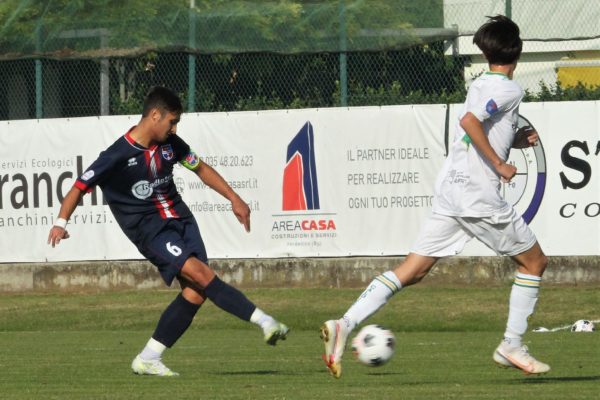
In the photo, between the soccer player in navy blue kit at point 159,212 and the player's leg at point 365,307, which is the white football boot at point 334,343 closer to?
the player's leg at point 365,307

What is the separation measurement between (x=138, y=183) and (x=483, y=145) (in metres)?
2.83

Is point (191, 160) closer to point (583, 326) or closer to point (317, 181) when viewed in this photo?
point (583, 326)

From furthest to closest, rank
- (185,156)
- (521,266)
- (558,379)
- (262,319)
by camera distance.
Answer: (185,156), (262,319), (558,379), (521,266)

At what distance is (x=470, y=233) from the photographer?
878 cm

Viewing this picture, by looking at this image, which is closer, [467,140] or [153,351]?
[467,140]

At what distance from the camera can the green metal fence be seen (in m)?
18.7

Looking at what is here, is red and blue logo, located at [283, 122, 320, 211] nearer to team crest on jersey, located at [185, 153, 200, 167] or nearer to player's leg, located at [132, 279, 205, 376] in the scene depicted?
team crest on jersey, located at [185, 153, 200, 167]

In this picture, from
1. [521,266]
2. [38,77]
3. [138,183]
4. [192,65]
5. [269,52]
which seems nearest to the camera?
[521,266]

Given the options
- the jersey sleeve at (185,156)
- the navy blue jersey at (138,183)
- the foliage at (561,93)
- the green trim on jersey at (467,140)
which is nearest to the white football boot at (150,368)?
the navy blue jersey at (138,183)

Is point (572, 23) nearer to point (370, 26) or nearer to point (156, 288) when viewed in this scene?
point (370, 26)

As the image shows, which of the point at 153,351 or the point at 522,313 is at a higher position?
the point at 522,313

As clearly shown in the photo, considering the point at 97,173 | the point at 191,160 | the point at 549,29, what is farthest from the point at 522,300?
the point at 549,29

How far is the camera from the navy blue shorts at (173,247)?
33.3 ft

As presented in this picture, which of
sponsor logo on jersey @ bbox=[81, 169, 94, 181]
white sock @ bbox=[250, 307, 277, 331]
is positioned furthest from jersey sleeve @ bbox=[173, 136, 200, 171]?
white sock @ bbox=[250, 307, 277, 331]
